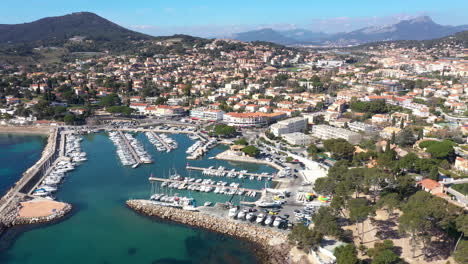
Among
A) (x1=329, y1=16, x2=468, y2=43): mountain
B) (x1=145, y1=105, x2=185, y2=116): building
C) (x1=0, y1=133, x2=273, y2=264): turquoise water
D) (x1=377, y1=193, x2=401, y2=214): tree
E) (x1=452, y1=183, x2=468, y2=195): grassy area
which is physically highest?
(x1=329, y1=16, x2=468, y2=43): mountain

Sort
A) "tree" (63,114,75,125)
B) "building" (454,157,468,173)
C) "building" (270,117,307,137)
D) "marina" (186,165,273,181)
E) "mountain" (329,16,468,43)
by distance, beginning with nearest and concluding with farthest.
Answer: "building" (454,157,468,173) < "marina" (186,165,273,181) < "building" (270,117,307,137) < "tree" (63,114,75,125) < "mountain" (329,16,468,43)

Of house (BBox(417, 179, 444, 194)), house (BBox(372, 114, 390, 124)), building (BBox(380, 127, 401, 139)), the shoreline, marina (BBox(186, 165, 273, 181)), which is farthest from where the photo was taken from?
house (BBox(372, 114, 390, 124))

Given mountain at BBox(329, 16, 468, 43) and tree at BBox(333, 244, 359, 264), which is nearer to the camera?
tree at BBox(333, 244, 359, 264)

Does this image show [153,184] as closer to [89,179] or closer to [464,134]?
[89,179]

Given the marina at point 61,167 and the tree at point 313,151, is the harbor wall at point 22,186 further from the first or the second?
the tree at point 313,151

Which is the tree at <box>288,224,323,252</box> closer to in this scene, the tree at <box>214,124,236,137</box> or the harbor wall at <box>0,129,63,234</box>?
the harbor wall at <box>0,129,63,234</box>

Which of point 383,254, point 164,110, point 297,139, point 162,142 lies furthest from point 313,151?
point 164,110

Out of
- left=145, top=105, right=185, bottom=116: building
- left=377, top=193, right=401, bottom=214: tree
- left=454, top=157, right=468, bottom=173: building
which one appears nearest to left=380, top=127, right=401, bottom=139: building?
left=454, top=157, right=468, bottom=173: building

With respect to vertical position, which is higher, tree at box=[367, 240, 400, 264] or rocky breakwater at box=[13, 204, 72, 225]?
tree at box=[367, 240, 400, 264]
